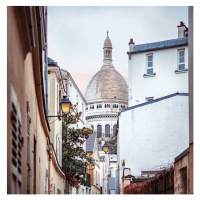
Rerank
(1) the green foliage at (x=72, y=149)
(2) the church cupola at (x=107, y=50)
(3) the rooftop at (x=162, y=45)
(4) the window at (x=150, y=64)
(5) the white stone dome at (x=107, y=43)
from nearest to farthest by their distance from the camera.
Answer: (1) the green foliage at (x=72, y=149) → (3) the rooftop at (x=162, y=45) → (4) the window at (x=150, y=64) → (2) the church cupola at (x=107, y=50) → (5) the white stone dome at (x=107, y=43)

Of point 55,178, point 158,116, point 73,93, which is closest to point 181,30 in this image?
point 73,93

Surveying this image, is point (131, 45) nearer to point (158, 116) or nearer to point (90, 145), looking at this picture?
point (158, 116)

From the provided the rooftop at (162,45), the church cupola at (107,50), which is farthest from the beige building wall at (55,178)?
the church cupola at (107,50)

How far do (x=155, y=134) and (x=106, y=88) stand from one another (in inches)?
5035

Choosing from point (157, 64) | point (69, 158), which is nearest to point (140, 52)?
point (157, 64)

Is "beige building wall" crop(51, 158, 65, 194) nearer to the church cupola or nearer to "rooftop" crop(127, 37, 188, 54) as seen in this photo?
"rooftop" crop(127, 37, 188, 54)

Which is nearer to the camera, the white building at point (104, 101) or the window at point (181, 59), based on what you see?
the window at point (181, 59)

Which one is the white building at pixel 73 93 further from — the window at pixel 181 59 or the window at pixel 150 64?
the window at pixel 181 59

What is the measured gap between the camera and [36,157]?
9117mm

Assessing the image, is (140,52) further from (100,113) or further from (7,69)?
(100,113)

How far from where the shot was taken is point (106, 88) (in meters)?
153

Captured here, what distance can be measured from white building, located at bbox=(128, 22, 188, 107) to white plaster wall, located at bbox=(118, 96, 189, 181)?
4444 millimetres

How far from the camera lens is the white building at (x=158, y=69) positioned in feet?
96.2
